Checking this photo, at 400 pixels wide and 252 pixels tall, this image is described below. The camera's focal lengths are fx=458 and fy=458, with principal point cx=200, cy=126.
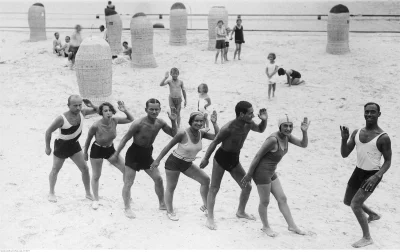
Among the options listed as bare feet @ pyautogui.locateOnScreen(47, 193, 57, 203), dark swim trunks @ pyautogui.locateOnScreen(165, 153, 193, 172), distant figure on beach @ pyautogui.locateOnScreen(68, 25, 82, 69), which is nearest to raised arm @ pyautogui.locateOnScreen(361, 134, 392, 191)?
dark swim trunks @ pyautogui.locateOnScreen(165, 153, 193, 172)

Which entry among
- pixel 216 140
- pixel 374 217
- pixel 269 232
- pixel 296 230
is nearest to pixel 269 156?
pixel 216 140

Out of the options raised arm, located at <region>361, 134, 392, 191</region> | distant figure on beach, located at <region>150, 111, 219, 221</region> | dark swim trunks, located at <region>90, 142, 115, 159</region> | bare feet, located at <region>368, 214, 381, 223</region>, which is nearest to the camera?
raised arm, located at <region>361, 134, 392, 191</region>

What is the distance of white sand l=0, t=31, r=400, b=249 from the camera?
515cm

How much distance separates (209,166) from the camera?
803cm

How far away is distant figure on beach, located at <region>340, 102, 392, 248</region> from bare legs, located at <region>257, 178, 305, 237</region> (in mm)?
719

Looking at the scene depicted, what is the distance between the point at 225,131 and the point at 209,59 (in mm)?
10678

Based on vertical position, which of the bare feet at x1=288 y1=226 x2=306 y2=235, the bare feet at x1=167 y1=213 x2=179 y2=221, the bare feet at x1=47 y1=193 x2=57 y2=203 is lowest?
the bare feet at x1=288 y1=226 x2=306 y2=235

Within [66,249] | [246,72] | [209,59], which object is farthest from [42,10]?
[66,249]

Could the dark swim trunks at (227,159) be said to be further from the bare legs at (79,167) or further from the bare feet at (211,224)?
the bare legs at (79,167)

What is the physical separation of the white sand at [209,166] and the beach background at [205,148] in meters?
0.02

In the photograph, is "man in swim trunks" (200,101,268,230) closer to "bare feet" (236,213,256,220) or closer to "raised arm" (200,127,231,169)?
"raised arm" (200,127,231,169)

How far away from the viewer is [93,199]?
19.5ft

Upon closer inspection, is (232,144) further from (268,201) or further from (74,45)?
(74,45)

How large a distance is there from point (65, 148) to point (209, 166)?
3.02 meters
